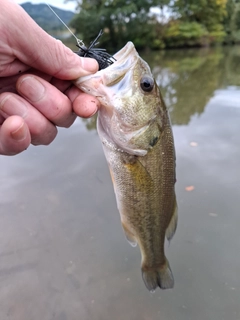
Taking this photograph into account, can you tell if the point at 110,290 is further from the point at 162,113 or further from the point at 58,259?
the point at 162,113

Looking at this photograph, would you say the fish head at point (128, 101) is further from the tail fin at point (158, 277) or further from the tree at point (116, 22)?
the tree at point (116, 22)

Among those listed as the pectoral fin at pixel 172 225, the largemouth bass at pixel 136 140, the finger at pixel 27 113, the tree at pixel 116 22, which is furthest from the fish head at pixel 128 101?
the tree at pixel 116 22

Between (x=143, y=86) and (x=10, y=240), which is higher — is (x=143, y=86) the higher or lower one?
the higher one

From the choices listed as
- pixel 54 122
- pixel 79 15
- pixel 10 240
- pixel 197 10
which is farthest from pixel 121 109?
pixel 197 10

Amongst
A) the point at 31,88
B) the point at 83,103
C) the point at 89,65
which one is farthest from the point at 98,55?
the point at 31,88

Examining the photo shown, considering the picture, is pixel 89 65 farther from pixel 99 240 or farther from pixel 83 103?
pixel 99 240

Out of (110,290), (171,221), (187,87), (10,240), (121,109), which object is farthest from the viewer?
(187,87)

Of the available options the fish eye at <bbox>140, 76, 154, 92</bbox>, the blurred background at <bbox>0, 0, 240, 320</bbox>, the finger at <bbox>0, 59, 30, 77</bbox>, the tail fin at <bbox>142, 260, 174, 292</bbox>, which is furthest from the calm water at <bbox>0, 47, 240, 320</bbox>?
the finger at <bbox>0, 59, 30, 77</bbox>
